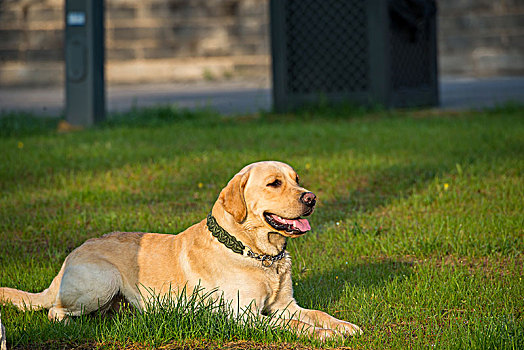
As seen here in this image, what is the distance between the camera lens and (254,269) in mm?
4098

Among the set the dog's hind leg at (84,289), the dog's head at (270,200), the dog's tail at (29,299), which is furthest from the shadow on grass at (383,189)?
the dog's tail at (29,299)

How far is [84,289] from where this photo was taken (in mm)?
4145

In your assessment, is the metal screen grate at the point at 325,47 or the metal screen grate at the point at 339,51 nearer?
the metal screen grate at the point at 339,51

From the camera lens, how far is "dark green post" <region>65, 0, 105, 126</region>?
1131 centimetres

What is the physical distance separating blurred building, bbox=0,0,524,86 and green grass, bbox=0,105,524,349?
10169 millimetres

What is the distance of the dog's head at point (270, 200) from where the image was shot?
4.00 metres

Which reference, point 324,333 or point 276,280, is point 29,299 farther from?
point 324,333

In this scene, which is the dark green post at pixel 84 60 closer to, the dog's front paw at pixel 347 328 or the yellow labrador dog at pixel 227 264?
the yellow labrador dog at pixel 227 264

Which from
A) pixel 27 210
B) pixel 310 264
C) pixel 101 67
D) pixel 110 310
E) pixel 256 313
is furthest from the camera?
pixel 101 67

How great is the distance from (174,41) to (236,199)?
18.9 metres

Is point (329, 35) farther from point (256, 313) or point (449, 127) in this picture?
point (256, 313)

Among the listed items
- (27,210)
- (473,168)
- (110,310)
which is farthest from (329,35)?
(110,310)

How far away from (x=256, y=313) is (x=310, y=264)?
136cm

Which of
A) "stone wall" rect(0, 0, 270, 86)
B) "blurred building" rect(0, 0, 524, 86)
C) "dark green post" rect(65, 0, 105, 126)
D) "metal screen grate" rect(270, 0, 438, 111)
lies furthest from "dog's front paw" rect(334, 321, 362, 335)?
"stone wall" rect(0, 0, 270, 86)
